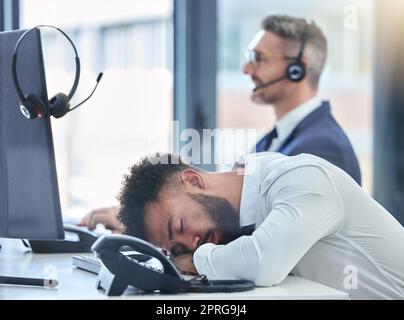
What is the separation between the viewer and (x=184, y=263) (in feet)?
3.81

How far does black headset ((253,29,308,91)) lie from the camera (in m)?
1.77

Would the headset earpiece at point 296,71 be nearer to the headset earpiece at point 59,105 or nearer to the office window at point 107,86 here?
the office window at point 107,86

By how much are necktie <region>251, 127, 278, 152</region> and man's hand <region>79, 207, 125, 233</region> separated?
29cm

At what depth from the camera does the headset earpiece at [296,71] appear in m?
1.79

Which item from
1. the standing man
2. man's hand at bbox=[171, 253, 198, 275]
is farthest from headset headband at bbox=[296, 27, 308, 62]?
man's hand at bbox=[171, 253, 198, 275]

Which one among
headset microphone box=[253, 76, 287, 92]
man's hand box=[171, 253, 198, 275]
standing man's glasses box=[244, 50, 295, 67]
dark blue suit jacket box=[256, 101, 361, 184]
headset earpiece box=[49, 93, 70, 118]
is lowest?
man's hand box=[171, 253, 198, 275]

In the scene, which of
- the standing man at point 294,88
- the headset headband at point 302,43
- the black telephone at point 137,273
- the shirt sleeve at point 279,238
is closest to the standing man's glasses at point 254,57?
the standing man at point 294,88

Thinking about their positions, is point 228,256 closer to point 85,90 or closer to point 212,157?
point 212,157

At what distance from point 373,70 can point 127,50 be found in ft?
3.00

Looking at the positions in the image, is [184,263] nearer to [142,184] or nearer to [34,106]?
[142,184]

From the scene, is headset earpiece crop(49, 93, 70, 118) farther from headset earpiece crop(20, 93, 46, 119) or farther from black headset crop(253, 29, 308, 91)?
black headset crop(253, 29, 308, 91)

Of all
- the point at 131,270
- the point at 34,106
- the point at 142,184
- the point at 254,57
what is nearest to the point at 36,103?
the point at 34,106

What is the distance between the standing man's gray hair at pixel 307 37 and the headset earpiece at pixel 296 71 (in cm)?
2

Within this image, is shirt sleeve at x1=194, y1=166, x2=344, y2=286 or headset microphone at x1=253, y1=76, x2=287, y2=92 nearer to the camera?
shirt sleeve at x1=194, y1=166, x2=344, y2=286
